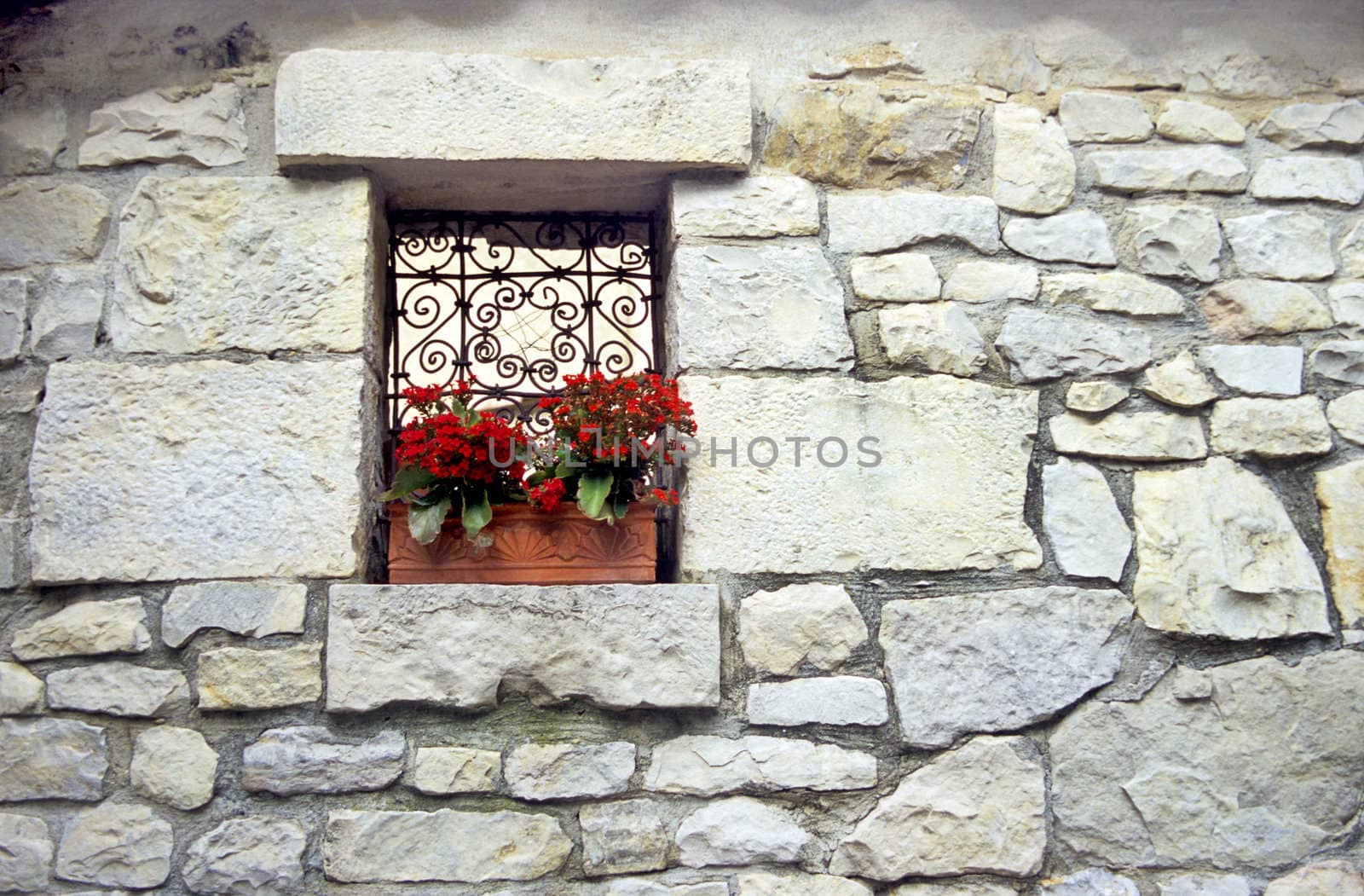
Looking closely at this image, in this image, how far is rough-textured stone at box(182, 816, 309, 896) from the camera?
2188 millimetres

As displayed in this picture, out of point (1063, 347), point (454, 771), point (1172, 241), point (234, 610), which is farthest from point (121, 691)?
point (1172, 241)

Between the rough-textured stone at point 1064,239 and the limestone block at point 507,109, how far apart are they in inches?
26.4

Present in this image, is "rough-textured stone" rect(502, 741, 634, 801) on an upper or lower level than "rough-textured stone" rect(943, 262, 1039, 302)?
lower

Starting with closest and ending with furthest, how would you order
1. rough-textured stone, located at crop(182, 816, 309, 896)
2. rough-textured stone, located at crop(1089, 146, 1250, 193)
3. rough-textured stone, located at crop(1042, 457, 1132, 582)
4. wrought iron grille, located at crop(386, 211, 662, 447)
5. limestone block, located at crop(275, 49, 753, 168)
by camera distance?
rough-textured stone, located at crop(182, 816, 309, 896), rough-textured stone, located at crop(1042, 457, 1132, 582), limestone block, located at crop(275, 49, 753, 168), rough-textured stone, located at crop(1089, 146, 1250, 193), wrought iron grille, located at crop(386, 211, 662, 447)

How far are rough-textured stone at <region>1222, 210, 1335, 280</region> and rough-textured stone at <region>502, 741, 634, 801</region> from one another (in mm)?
1848

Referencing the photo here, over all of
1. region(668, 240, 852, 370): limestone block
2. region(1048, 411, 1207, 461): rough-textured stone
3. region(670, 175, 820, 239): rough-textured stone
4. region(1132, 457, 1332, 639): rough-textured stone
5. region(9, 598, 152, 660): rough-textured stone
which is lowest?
region(9, 598, 152, 660): rough-textured stone

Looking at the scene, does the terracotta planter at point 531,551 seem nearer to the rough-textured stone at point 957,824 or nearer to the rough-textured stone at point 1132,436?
the rough-textured stone at point 957,824

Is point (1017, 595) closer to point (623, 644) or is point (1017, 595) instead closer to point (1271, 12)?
point (623, 644)

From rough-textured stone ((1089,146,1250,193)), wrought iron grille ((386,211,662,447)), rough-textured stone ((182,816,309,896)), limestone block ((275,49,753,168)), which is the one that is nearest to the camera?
rough-textured stone ((182,816,309,896))

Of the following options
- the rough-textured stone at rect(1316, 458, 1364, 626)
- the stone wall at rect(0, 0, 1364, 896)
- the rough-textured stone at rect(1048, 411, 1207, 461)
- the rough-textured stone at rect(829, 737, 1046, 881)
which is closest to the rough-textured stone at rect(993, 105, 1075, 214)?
the stone wall at rect(0, 0, 1364, 896)

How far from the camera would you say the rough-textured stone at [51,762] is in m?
2.22

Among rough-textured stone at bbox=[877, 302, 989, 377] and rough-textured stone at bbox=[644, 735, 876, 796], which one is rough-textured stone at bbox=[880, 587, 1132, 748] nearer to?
rough-textured stone at bbox=[644, 735, 876, 796]

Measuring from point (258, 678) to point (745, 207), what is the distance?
1.50 metres

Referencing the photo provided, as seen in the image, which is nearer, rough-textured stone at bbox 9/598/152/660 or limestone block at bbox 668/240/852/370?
rough-textured stone at bbox 9/598/152/660
